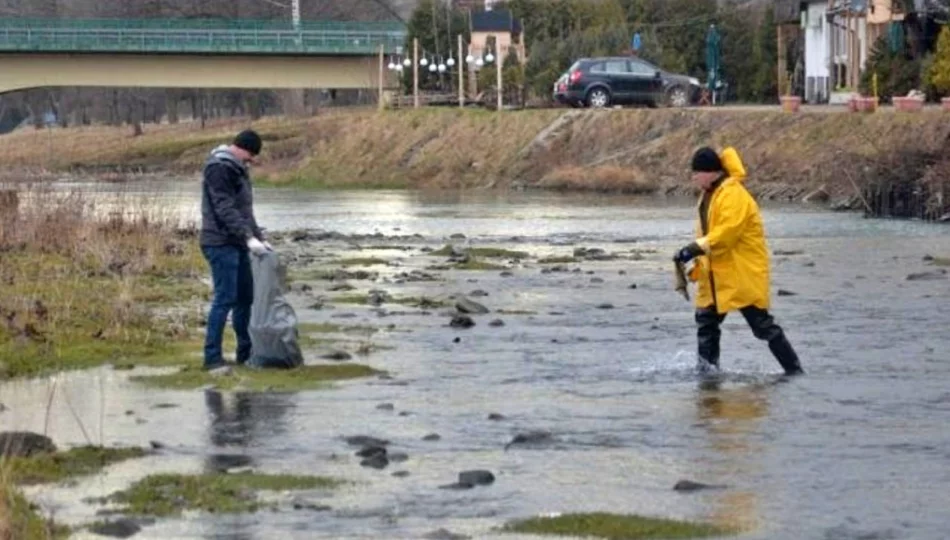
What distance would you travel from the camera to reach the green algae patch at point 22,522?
414 inches

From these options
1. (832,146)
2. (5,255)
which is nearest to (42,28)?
(832,146)

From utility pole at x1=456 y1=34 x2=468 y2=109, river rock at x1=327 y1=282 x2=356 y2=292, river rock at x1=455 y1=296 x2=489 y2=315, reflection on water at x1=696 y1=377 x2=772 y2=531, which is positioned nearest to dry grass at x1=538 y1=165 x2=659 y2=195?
utility pole at x1=456 y1=34 x2=468 y2=109

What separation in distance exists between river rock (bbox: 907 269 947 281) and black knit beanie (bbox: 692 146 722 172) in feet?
39.2

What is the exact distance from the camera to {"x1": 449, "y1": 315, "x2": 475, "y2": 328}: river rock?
→ 72.7ft

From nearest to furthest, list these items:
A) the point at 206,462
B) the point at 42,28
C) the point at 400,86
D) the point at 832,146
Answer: the point at 206,462, the point at 832,146, the point at 42,28, the point at 400,86

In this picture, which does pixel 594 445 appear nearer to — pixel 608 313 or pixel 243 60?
pixel 608 313

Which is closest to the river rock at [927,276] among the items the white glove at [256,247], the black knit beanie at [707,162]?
the black knit beanie at [707,162]

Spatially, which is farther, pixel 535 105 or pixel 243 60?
pixel 243 60

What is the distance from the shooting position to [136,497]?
12164 mm

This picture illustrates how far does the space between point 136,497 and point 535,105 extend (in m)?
67.1

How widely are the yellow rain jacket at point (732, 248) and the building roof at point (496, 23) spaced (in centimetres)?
7606

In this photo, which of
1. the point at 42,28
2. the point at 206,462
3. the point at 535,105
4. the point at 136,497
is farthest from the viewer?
the point at 42,28

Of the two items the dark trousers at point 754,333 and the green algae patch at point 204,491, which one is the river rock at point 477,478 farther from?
the dark trousers at point 754,333

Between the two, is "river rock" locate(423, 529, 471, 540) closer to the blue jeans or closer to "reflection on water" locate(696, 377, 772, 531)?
"reflection on water" locate(696, 377, 772, 531)
